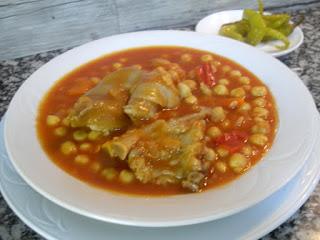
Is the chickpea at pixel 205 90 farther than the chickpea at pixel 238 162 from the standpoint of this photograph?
Yes

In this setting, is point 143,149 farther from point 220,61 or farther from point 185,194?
point 220,61

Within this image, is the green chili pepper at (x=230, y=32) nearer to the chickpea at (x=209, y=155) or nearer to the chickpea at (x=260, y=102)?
the chickpea at (x=260, y=102)

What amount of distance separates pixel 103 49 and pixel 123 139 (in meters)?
0.75

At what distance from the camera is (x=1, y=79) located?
2.46 meters

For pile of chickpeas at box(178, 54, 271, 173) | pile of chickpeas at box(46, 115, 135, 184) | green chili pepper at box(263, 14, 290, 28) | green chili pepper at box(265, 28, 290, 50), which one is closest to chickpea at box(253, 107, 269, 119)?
pile of chickpeas at box(178, 54, 271, 173)

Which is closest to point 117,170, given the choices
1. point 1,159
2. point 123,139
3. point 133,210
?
point 123,139

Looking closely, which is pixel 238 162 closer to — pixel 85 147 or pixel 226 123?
pixel 226 123

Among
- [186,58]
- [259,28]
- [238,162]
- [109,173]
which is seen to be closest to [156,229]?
[109,173]

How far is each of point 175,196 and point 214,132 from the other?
35cm

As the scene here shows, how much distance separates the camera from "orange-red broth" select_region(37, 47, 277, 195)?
1434 millimetres

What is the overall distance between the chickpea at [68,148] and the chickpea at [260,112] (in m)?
0.68

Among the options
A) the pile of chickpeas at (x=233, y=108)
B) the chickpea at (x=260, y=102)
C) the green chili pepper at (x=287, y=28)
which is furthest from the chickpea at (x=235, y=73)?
the green chili pepper at (x=287, y=28)

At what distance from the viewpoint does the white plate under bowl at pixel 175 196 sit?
128cm

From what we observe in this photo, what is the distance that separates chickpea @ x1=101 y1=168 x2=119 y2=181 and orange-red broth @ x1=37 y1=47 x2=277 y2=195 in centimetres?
1
